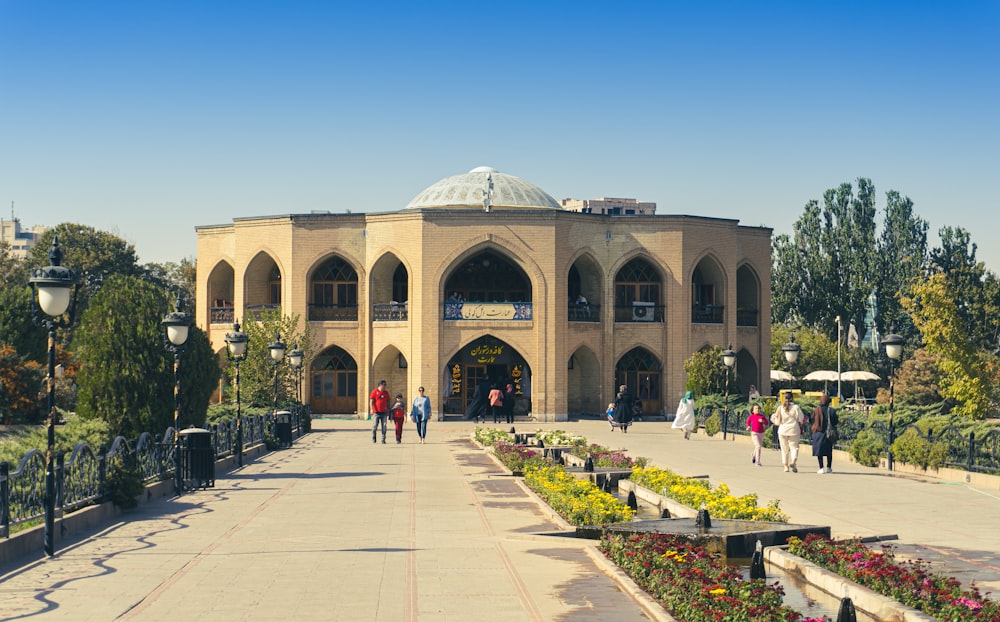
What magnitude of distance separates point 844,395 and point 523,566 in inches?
2281

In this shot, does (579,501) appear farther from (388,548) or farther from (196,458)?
(196,458)

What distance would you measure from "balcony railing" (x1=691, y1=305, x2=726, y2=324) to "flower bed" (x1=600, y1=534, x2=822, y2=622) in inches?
1469

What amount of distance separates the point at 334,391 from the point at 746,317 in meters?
18.5

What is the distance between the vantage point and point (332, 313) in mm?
46812

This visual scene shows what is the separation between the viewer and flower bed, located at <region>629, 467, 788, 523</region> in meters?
13.1

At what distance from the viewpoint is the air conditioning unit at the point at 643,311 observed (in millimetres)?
46750

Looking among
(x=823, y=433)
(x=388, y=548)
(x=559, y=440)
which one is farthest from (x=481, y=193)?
(x=388, y=548)

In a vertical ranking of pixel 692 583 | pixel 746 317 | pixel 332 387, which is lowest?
pixel 692 583

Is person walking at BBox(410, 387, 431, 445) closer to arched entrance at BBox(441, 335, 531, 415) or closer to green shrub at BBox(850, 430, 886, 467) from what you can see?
green shrub at BBox(850, 430, 886, 467)

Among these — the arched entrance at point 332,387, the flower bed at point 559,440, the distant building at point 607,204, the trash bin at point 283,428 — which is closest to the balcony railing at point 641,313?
the arched entrance at point 332,387

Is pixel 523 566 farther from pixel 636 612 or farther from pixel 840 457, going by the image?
pixel 840 457

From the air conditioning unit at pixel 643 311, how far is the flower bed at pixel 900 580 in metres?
35.6

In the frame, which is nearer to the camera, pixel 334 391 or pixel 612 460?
pixel 612 460

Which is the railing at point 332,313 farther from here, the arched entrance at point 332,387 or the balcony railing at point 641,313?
the balcony railing at point 641,313
